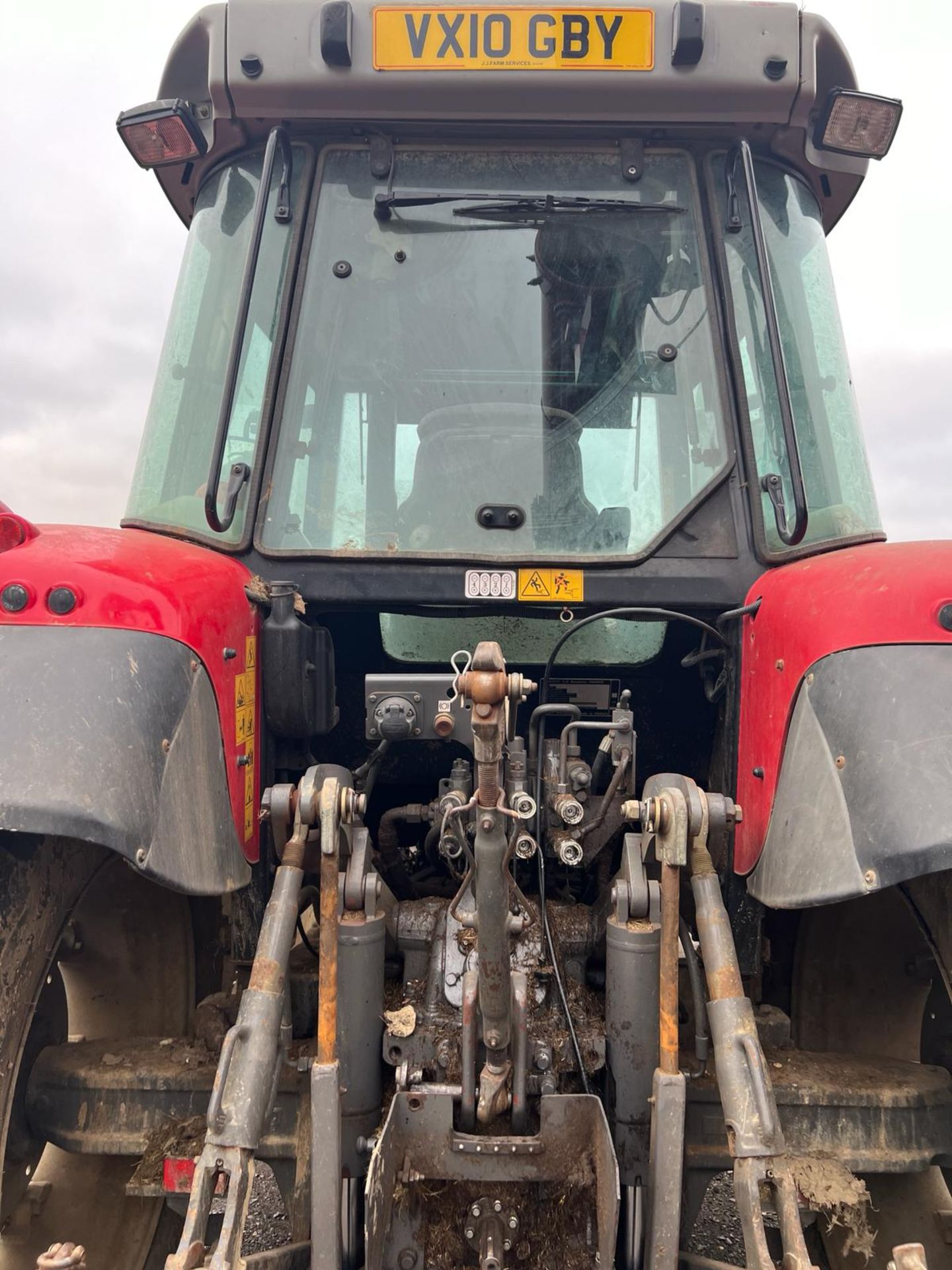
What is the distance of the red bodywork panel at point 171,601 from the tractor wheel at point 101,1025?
12.9 inches

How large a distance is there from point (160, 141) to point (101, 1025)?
2169 mm

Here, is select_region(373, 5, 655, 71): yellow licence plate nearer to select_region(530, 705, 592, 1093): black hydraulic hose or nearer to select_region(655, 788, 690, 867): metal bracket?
select_region(530, 705, 592, 1093): black hydraulic hose

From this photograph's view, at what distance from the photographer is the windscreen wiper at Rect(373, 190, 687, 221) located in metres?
2.28

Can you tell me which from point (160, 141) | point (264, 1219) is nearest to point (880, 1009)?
point (264, 1219)

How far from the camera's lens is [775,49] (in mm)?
2166

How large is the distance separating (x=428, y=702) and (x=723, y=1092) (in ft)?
2.86

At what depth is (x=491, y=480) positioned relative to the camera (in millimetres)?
2188

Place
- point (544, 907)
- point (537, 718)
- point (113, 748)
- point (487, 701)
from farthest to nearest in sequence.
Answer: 1. point (537, 718)
2. point (544, 907)
3. point (113, 748)
4. point (487, 701)

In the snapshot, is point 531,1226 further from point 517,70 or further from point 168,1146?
point 517,70

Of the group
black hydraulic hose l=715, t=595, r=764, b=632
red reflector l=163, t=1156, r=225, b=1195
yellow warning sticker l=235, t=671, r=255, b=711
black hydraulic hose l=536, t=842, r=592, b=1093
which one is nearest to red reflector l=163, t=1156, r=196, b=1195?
red reflector l=163, t=1156, r=225, b=1195

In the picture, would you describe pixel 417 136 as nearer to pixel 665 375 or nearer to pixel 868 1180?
pixel 665 375

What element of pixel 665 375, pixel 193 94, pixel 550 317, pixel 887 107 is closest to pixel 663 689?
pixel 665 375

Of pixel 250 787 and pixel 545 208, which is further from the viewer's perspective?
pixel 545 208

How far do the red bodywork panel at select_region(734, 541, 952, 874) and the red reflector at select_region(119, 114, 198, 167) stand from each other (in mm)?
1792
